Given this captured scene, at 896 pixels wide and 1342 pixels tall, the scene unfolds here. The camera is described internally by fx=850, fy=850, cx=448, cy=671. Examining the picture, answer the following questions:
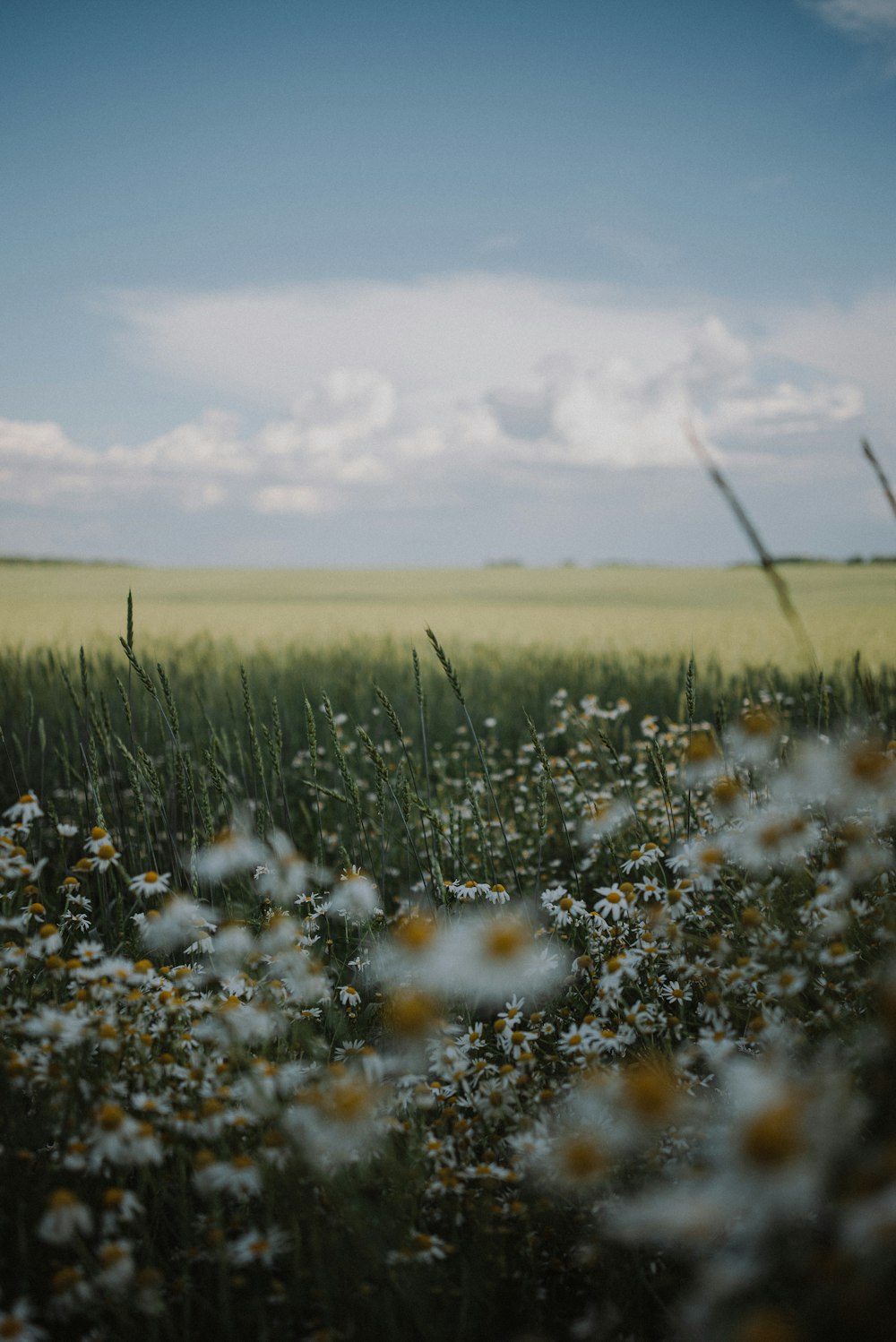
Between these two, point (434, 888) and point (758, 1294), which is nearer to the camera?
point (758, 1294)

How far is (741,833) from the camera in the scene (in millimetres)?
2506

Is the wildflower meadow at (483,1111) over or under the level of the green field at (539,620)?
under

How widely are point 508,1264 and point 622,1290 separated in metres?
0.23

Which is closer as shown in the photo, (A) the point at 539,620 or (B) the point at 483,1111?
(B) the point at 483,1111

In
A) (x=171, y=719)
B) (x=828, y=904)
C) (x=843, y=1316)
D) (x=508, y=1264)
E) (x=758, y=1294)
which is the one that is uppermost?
(x=171, y=719)

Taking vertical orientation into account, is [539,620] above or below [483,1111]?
above

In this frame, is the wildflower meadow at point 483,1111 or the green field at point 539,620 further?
the green field at point 539,620

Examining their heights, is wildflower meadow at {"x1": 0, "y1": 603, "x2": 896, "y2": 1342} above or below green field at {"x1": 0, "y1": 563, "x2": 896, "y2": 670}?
below

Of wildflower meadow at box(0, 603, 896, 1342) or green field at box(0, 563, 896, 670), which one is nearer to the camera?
wildflower meadow at box(0, 603, 896, 1342)

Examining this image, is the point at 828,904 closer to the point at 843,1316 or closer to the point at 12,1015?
the point at 843,1316

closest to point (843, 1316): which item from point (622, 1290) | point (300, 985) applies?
point (622, 1290)

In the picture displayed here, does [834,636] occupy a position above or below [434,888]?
above

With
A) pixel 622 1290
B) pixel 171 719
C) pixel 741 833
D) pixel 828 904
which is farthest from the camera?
pixel 171 719

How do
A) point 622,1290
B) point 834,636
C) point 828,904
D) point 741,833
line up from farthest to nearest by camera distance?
point 834,636
point 741,833
point 828,904
point 622,1290
